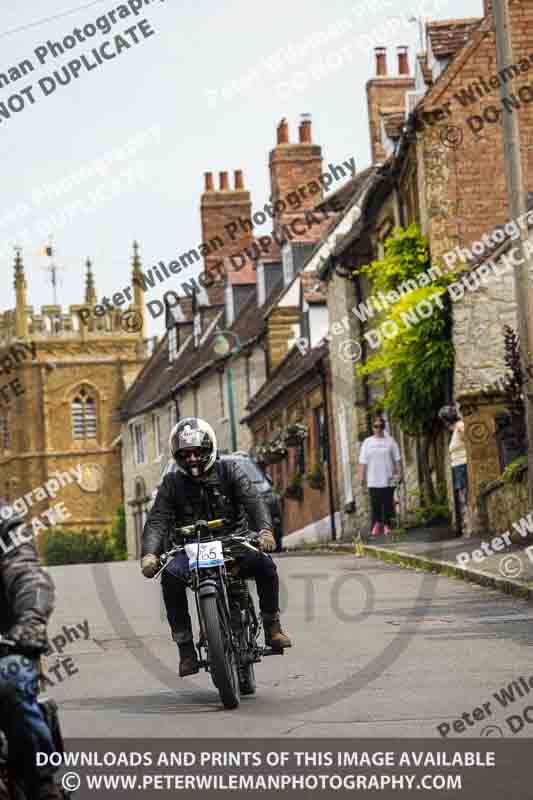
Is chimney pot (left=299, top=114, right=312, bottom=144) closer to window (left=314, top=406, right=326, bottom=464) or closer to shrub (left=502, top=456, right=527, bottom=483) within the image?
window (left=314, top=406, right=326, bottom=464)

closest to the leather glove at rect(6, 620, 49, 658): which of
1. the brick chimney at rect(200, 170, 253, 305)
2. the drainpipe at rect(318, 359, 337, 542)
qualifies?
the drainpipe at rect(318, 359, 337, 542)

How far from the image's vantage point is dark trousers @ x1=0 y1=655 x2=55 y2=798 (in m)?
5.38

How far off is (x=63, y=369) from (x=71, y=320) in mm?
3577

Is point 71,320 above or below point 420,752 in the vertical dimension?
above

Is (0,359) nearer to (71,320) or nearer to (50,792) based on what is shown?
(71,320)

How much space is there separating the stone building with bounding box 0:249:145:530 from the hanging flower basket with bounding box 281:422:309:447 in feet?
233

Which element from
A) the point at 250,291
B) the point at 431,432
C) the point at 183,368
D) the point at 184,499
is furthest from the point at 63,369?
the point at 184,499

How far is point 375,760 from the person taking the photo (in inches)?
304

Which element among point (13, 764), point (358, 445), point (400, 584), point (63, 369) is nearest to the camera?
point (13, 764)

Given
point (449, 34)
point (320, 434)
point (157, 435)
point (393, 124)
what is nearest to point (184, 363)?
point (157, 435)

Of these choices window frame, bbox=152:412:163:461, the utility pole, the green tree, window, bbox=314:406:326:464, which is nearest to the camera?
the utility pole

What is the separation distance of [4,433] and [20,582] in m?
113

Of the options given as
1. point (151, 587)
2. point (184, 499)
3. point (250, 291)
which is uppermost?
point (250, 291)

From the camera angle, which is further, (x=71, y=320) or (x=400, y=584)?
(x=71, y=320)
